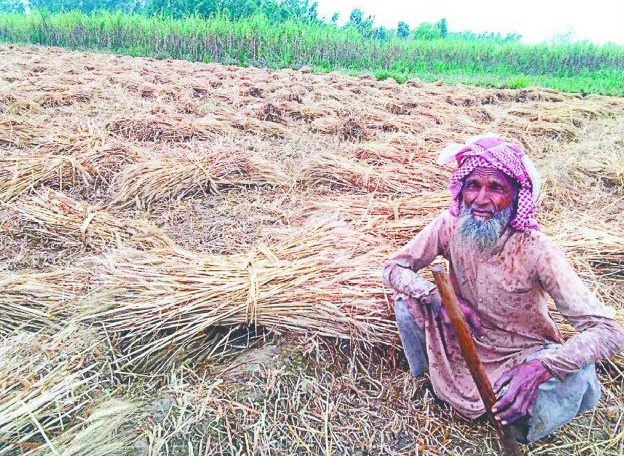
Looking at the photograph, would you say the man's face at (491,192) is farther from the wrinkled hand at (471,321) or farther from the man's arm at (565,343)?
the wrinkled hand at (471,321)

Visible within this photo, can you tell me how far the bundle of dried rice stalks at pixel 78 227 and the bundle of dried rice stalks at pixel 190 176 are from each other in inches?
14.7

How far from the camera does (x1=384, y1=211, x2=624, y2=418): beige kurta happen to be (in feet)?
5.30

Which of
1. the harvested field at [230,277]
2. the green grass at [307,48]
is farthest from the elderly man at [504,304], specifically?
the green grass at [307,48]

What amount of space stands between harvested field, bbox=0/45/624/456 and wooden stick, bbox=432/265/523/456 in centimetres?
18

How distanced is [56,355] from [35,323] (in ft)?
1.07

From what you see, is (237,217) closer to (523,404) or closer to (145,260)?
(145,260)

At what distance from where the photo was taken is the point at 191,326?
2232 mm

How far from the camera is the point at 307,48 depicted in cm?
1512

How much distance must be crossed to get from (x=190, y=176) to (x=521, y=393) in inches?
116

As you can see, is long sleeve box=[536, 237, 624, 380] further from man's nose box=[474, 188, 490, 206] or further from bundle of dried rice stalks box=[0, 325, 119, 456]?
bundle of dried rice stalks box=[0, 325, 119, 456]

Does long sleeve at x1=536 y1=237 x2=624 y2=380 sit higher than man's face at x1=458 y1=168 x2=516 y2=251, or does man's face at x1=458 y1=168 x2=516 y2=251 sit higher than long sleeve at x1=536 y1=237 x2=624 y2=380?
man's face at x1=458 y1=168 x2=516 y2=251

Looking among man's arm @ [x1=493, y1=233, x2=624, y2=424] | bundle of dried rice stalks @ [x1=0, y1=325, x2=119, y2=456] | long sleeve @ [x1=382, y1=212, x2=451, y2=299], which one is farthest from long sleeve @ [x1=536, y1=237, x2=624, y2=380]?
bundle of dried rice stalks @ [x1=0, y1=325, x2=119, y2=456]

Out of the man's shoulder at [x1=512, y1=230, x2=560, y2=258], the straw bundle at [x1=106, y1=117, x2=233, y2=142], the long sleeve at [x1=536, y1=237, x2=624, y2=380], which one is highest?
the man's shoulder at [x1=512, y1=230, x2=560, y2=258]

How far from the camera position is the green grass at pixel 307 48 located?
14.8m
